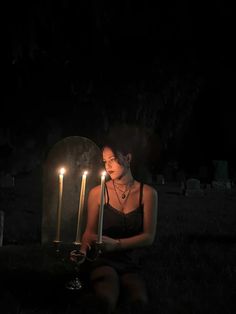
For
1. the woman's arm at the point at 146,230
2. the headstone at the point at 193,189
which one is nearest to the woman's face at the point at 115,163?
the woman's arm at the point at 146,230

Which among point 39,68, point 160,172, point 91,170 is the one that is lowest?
point 160,172

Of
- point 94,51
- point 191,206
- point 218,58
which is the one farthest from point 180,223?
point 218,58

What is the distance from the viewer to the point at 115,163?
3855 mm

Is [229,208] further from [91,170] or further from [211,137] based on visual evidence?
[211,137]

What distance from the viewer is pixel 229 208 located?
1373 centimetres

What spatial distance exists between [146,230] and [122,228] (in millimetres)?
228

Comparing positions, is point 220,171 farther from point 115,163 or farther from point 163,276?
point 115,163

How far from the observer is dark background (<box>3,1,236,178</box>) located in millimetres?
11335

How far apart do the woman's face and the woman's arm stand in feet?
0.92

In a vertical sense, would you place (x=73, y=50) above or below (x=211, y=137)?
above

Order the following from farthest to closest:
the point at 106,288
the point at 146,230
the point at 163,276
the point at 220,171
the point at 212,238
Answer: the point at 220,171 → the point at 212,238 → the point at 163,276 → the point at 146,230 → the point at 106,288

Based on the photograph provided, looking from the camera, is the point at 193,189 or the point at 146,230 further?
the point at 193,189

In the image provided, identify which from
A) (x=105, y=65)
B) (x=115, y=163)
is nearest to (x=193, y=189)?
(x=105, y=65)

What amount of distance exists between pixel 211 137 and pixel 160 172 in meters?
5.56
